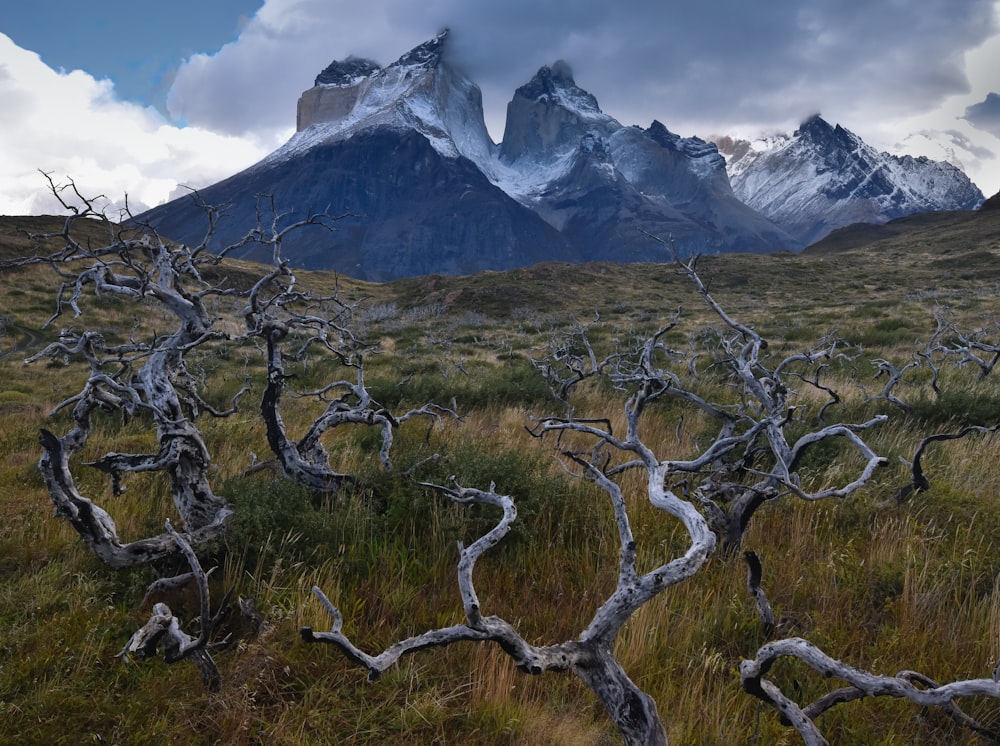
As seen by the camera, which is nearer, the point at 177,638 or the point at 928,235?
the point at 177,638

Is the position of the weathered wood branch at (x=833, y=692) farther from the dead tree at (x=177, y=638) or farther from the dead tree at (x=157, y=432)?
the dead tree at (x=157, y=432)

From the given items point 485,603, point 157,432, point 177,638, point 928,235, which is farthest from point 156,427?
point 928,235

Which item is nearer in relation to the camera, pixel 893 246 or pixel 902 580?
pixel 902 580

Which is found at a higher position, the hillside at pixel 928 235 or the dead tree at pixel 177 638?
the hillside at pixel 928 235

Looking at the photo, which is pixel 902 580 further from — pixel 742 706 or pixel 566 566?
pixel 566 566

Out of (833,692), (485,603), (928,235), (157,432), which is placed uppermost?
(928,235)

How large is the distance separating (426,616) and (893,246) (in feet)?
307

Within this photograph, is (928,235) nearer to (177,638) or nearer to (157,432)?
(157,432)

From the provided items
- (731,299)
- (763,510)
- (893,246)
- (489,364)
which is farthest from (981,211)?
(763,510)

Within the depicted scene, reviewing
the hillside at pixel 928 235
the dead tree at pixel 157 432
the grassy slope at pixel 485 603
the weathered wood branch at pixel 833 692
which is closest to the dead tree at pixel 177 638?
the grassy slope at pixel 485 603

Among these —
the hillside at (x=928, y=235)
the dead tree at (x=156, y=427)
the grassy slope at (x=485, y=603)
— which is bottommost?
the grassy slope at (x=485, y=603)

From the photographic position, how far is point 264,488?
141 inches

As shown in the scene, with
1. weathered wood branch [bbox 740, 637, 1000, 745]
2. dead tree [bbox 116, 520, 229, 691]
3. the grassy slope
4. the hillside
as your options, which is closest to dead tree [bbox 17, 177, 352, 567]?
the grassy slope

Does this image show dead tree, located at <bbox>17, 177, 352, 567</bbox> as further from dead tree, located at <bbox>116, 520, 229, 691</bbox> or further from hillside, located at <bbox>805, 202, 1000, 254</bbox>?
hillside, located at <bbox>805, 202, 1000, 254</bbox>
